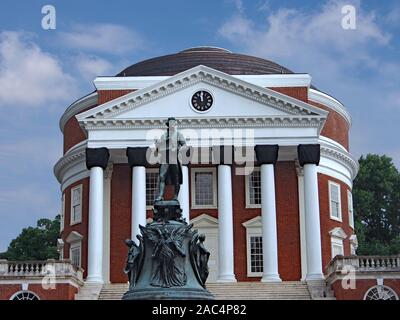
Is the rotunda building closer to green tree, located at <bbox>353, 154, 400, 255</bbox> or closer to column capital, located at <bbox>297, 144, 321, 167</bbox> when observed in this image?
column capital, located at <bbox>297, 144, 321, 167</bbox>

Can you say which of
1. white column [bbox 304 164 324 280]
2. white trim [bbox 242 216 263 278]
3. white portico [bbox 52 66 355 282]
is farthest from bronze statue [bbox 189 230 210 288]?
white trim [bbox 242 216 263 278]

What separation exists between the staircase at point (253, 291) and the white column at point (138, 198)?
130 inches

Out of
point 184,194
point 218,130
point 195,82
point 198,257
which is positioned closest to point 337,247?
point 218,130

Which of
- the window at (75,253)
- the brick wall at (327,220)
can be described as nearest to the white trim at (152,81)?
the brick wall at (327,220)

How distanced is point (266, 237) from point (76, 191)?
13.9 meters

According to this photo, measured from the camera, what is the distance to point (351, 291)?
3909 centimetres

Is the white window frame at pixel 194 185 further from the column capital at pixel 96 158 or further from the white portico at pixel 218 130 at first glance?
the column capital at pixel 96 158

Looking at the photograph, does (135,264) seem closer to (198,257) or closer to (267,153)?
(198,257)

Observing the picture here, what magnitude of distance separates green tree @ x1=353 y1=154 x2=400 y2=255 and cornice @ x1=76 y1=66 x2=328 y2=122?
89.1ft

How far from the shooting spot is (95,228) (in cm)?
4444

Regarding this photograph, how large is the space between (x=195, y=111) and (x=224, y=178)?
394 cm
